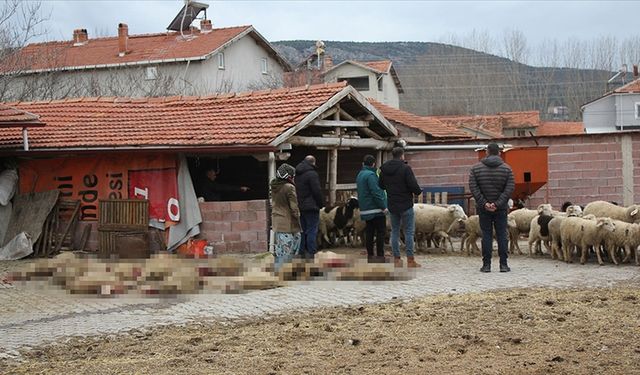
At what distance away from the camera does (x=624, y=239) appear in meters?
15.0

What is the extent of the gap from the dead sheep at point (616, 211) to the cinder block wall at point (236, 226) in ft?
20.8

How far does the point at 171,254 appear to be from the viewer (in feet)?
56.9

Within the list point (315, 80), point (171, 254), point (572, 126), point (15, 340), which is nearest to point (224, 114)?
point (171, 254)

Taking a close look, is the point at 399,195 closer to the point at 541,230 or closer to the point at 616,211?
the point at 541,230

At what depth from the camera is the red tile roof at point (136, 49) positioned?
45559 mm

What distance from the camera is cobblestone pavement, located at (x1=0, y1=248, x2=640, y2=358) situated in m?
10.7

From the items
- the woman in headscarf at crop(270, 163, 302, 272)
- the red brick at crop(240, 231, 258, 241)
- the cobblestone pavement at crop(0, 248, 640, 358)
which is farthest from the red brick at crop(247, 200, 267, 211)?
the cobblestone pavement at crop(0, 248, 640, 358)

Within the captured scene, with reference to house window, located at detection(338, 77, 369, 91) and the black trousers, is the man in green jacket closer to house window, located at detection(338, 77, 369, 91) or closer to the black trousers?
the black trousers

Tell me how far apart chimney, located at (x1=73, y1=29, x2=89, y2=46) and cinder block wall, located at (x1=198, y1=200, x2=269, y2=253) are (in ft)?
119

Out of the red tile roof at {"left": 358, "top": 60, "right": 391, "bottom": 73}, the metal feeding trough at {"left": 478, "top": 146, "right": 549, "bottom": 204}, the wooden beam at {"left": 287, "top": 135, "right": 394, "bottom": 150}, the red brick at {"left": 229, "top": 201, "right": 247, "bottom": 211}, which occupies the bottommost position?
the red brick at {"left": 229, "top": 201, "right": 247, "bottom": 211}

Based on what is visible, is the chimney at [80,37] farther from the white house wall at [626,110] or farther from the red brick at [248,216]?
the red brick at [248,216]

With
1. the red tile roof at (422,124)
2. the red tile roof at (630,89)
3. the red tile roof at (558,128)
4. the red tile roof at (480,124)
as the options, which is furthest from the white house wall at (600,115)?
the red tile roof at (422,124)

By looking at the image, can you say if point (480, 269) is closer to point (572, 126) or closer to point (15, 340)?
point (15, 340)

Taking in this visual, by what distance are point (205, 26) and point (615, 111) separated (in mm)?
29888
